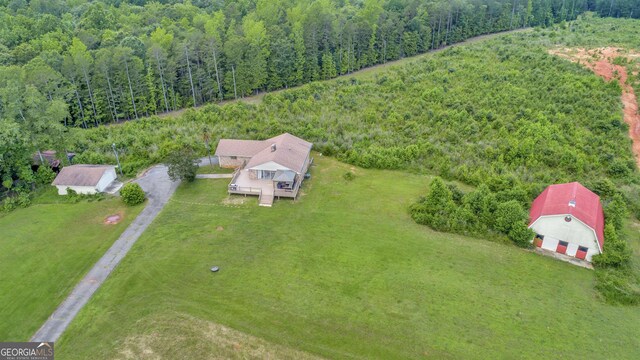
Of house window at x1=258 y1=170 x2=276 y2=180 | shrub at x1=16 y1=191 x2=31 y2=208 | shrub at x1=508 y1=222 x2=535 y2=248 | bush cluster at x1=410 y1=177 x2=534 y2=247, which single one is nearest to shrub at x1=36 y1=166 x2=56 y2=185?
shrub at x1=16 y1=191 x2=31 y2=208

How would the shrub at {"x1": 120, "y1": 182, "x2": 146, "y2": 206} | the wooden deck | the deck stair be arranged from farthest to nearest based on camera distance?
the wooden deck
the deck stair
the shrub at {"x1": 120, "y1": 182, "x2": 146, "y2": 206}

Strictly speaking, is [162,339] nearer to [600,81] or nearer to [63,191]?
[63,191]

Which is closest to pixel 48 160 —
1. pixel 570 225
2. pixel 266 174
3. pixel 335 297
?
pixel 266 174

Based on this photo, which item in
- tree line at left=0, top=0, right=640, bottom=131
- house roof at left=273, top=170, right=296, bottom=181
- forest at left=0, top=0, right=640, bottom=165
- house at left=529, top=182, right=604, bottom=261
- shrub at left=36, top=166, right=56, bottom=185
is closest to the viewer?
house at left=529, top=182, right=604, bottom=261

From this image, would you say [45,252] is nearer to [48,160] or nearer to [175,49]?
[48,160]

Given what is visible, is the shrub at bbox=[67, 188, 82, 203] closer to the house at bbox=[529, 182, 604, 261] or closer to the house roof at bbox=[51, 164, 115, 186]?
the house roof at bbox=[51, 164, 115, 186]

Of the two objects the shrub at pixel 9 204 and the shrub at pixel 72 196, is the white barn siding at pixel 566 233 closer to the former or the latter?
the shrub at pixel 72 196
